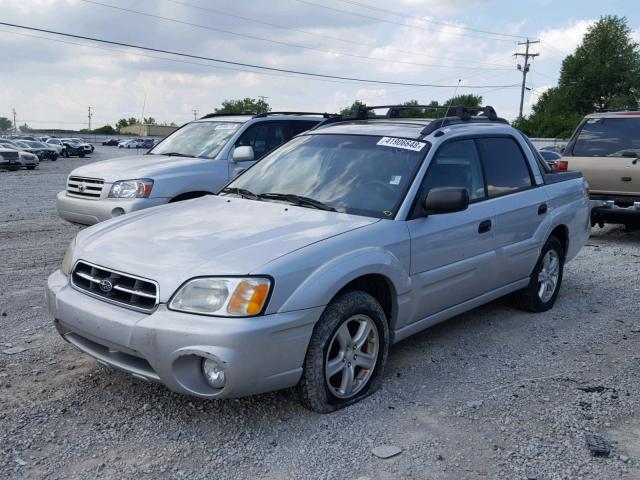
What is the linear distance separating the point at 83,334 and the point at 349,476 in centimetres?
160

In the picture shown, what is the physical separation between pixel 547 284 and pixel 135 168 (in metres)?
4.75

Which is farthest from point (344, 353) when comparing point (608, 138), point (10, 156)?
point (10, 156)

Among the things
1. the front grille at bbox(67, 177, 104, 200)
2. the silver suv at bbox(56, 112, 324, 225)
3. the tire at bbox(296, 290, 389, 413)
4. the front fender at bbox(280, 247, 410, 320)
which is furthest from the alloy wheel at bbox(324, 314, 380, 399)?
the front grille at bbox(67, 177, 104, 200)

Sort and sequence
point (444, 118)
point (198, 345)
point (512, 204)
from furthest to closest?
point (512, 204)
point (444, 118)
point (198, 345)

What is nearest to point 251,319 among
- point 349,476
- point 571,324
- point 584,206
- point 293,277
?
point 293,277

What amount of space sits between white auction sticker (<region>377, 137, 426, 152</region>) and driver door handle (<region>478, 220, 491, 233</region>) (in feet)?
2.40

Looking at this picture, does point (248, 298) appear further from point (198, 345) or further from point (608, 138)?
point (608, 138)

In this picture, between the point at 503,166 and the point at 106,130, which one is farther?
the point at 106,130

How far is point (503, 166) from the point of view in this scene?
5125 mm

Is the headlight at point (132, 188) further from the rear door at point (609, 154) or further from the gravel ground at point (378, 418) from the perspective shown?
the rear door at point (609, 154)

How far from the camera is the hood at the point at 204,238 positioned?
10.7ft

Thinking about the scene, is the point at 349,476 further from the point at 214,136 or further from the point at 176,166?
the point at 214,136

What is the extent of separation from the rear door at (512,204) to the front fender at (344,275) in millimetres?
1264

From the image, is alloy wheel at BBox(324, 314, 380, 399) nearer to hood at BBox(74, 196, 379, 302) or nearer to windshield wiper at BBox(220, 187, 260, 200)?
hood at BBox(74, 196, 379, 302)
